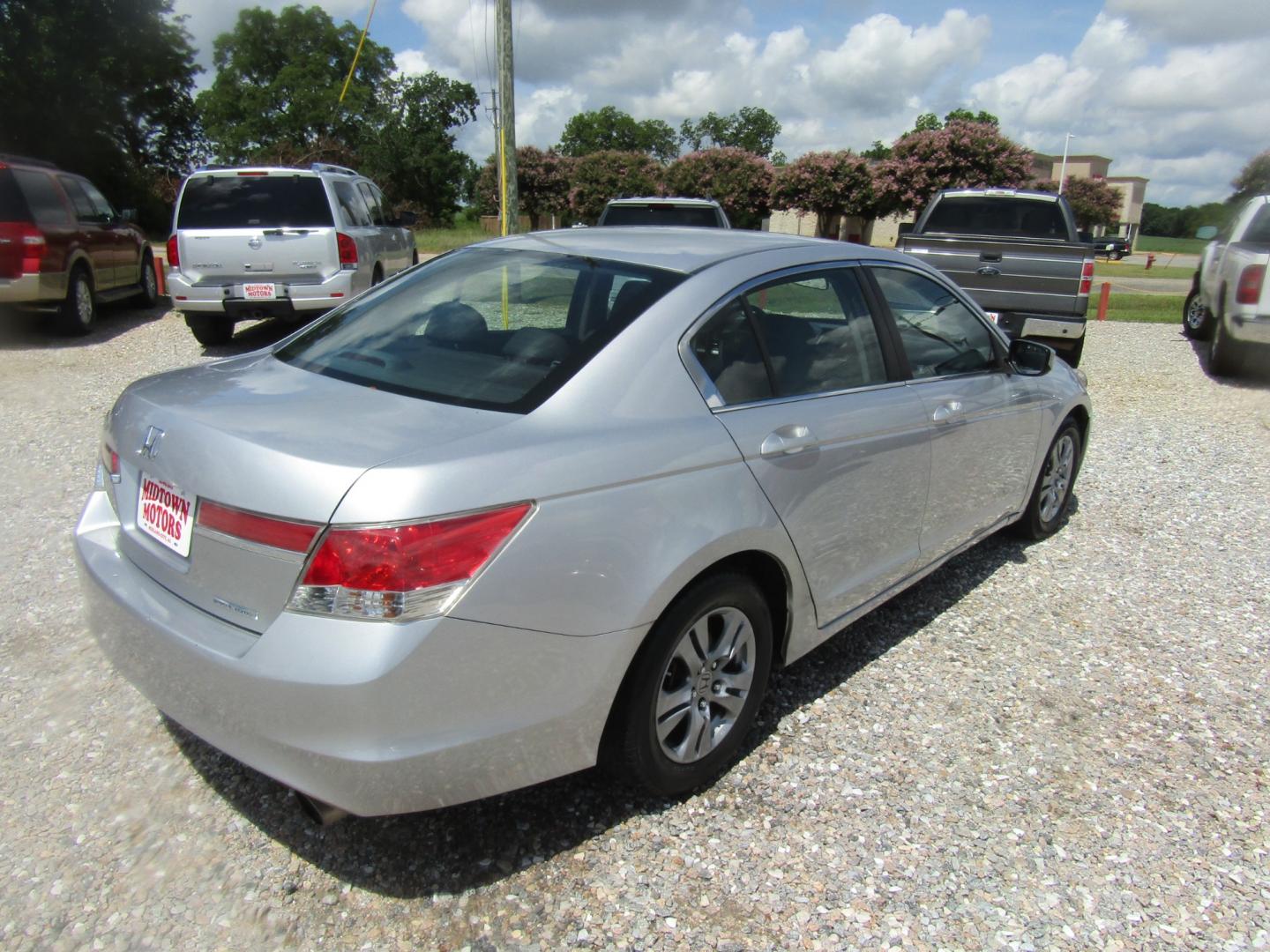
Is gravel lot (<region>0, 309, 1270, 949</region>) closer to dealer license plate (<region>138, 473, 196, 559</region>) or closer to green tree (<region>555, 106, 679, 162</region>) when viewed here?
dealer license plate (<region>138, 473, 196, 559</region>)

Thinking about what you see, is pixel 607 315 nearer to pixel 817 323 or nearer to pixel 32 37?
→ pixel 817 323

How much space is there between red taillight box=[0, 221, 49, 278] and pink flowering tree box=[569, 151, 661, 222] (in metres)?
31.5

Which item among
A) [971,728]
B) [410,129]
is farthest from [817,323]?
[410,129]

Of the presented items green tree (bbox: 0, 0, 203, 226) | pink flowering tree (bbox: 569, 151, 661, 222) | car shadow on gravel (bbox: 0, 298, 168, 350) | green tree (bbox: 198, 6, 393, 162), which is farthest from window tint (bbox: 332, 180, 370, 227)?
green tree (bbox: 198, 6, 393, 162)

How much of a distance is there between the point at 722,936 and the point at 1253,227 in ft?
36.5

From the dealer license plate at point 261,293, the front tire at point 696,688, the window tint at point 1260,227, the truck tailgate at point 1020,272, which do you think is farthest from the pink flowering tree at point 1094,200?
the front tire at point 696,688

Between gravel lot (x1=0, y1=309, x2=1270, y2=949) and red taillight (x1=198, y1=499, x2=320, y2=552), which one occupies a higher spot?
red taillight (x1=198, y1=499, x2=320, y2=552)

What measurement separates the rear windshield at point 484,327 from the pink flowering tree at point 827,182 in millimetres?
38245

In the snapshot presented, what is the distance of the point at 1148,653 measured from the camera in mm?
3957

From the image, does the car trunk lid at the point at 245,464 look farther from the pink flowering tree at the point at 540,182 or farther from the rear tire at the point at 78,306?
the pink flowering tree at the point at 540,182

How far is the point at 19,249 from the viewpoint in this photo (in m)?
9.86

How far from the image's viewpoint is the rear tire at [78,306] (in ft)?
35.6

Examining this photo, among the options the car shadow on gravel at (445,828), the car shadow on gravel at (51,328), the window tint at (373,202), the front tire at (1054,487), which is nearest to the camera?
the car shadow on gravel at (445,828)

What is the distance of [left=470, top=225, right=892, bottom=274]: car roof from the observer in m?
3.09
